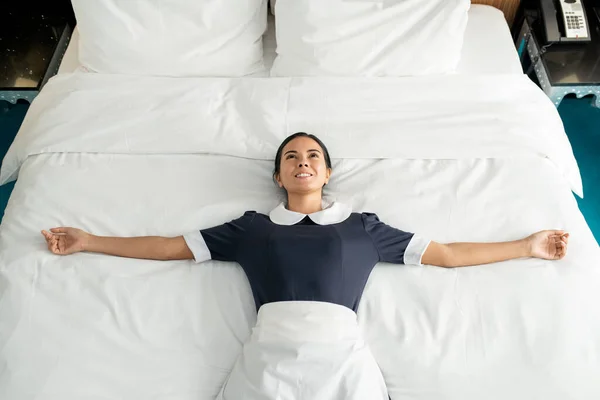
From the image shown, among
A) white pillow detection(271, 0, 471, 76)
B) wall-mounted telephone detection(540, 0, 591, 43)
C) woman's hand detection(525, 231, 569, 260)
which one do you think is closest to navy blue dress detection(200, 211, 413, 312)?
woman's hand detection(525, 231, 569, 260)

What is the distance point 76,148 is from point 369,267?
42.1 inches

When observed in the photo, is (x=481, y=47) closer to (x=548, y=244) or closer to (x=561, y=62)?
(x=561, y=62)

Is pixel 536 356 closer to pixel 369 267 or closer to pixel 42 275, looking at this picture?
pixel 369 267

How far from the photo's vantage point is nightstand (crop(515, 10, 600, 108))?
2158mm

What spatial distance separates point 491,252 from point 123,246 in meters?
1.07

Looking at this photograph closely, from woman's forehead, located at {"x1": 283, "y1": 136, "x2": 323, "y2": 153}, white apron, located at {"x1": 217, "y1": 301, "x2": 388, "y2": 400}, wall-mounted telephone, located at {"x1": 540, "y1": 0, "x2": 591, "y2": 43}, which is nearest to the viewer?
white apron, located at {"x1": 217, "y1": 301, "x2": 388, "y2": 400}

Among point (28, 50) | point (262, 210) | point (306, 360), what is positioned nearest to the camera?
point (306, 360)

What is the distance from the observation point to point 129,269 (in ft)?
5.05

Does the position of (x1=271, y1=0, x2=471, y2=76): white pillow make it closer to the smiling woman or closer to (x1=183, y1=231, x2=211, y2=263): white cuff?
the smiling woman

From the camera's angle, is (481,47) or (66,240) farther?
(481,47)

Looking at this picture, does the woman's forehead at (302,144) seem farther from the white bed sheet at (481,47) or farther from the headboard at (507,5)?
the headboard at (507,5)

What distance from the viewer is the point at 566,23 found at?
2.21 m

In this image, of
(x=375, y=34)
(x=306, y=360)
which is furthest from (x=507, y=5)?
(x=306, y=360)

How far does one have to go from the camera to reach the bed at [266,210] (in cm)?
135
